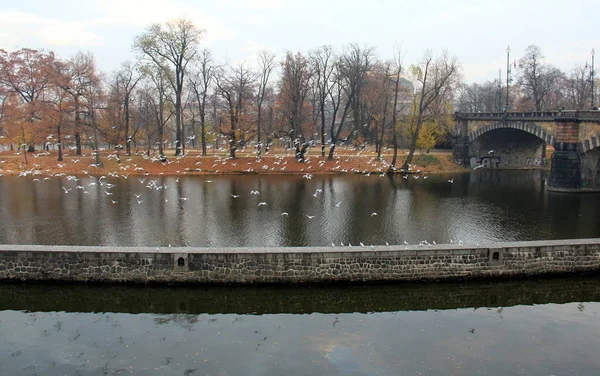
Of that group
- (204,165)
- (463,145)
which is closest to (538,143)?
(463,145)

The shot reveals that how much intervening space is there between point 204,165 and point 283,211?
27976 mm

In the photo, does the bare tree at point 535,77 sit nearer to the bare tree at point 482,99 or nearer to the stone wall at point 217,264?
the bare tree at point 482,99

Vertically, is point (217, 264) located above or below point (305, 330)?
above

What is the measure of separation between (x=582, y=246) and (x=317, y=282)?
465 inches

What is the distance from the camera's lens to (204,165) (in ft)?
191

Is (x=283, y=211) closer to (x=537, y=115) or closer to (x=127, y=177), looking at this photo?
(x=127, y=177)

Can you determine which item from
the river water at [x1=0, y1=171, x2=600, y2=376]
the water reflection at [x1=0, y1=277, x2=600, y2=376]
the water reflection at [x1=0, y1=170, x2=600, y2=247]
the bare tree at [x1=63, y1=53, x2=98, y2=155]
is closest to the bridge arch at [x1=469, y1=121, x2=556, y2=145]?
the water reflection at [x1=0, y1=170, x2=600, y2=247]

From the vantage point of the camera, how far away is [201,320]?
16875 millimetres

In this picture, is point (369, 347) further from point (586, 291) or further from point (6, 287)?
point (6, 287)

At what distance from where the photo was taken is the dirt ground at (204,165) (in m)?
55.9

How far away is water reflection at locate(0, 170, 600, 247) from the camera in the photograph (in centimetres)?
2594

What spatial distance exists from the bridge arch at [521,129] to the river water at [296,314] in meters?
19.8

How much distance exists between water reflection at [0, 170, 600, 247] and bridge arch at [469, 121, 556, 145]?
4.94 meters

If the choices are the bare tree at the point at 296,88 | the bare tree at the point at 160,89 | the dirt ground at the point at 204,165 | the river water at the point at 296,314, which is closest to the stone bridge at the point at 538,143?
the dirt ground at the point at 204,165
